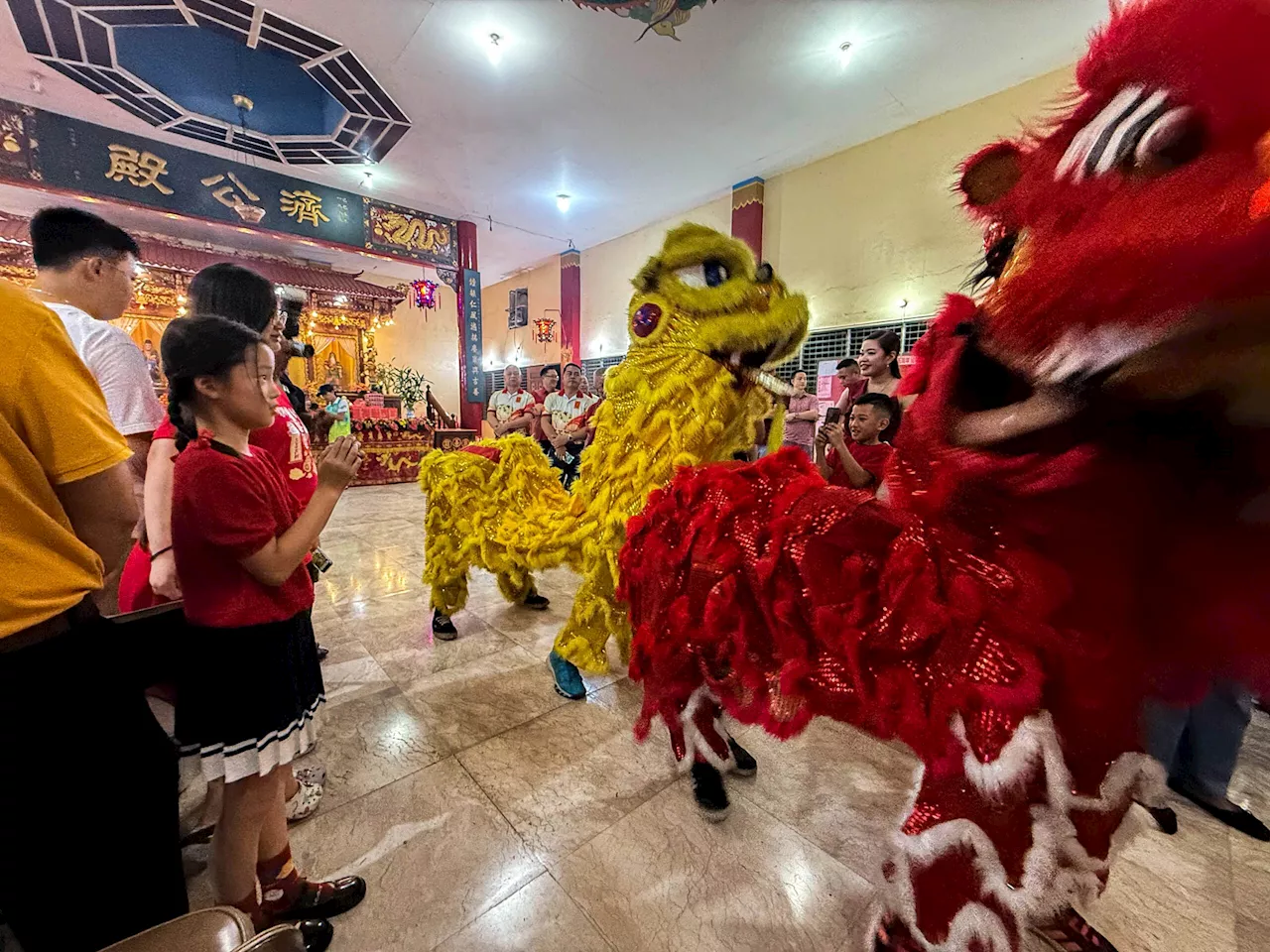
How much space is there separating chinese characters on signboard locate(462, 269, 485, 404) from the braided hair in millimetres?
7094

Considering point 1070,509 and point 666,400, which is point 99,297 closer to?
point 666,400

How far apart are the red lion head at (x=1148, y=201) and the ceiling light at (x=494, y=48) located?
15.9 ft

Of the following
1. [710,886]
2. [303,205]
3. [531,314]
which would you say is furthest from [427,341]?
[710,886]

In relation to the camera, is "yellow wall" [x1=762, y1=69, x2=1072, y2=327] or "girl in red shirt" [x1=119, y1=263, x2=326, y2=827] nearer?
"girl in red shirt" [x1=119, y1=263, x2=326, y2=827]

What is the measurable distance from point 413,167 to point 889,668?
7322 mm

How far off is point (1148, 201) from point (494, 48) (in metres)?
5.16

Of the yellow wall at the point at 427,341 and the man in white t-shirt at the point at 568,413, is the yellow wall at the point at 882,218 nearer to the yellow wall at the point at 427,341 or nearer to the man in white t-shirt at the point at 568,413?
the man in white t-shirt at the point at 568,413

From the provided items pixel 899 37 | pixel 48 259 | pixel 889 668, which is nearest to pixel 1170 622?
pixel 889 668

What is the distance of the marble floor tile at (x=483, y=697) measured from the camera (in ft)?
5.48

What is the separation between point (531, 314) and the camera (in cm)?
1034

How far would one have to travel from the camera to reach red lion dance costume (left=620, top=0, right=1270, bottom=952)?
418 mm

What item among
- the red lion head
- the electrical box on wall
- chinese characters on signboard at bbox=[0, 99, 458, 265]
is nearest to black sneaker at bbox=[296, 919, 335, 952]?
the red lion head

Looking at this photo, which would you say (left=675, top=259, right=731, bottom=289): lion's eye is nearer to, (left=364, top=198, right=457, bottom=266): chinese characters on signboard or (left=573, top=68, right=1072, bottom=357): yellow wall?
(left=573, top=68, right=1072, bottom=357): yellow wall

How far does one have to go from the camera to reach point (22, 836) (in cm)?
69
